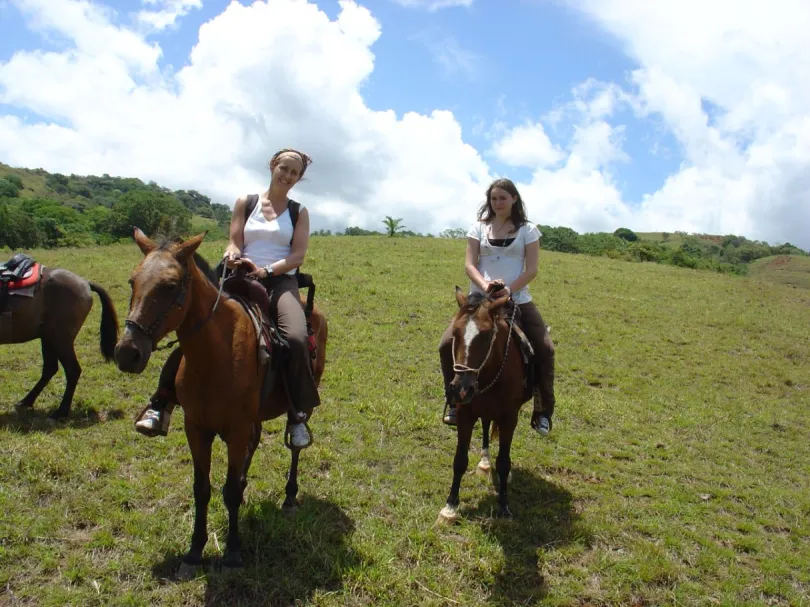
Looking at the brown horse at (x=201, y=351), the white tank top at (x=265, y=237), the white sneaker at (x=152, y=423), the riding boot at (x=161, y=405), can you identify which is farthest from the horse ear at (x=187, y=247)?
the white sneaker at (x=152, y=423)

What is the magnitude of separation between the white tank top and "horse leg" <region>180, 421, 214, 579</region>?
1573mm

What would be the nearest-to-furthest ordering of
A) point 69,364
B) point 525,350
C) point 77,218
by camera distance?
point 525,350 → point 69,364 → point 77,218

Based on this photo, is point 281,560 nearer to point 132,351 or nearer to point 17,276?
point 132,351

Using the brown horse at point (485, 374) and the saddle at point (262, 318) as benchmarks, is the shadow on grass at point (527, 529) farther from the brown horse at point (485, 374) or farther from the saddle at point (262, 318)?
the saddle at point (262, 318)

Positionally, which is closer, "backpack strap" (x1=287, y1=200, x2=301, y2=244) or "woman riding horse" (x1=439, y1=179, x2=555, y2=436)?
"backpack strap" (x1=287, y1=200, x2=301, y2=244)

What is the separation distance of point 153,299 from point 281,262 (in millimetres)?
1553

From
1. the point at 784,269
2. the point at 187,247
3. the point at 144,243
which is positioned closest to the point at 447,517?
the point at 187,247

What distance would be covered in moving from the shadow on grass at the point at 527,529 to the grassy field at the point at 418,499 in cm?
2

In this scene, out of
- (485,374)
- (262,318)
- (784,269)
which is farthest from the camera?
(784,269)

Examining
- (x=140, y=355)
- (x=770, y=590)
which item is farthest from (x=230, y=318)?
(x=770, y=590)

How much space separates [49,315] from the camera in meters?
7.46

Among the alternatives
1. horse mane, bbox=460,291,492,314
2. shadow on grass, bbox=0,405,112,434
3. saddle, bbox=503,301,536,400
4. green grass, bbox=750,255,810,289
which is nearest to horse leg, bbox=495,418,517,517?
saddle, bbox=503,301,536,400

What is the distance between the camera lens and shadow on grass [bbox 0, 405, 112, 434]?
21.3ft

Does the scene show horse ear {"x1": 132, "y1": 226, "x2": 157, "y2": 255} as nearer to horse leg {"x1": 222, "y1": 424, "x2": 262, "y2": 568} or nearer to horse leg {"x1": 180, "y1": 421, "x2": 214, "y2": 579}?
horse leg {"x1": 180, "y1": 421, "x2": 214, "y2": 579}
